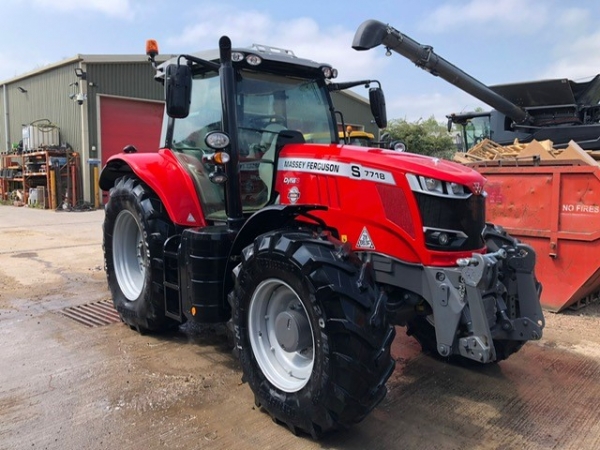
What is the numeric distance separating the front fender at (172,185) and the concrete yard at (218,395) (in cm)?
114

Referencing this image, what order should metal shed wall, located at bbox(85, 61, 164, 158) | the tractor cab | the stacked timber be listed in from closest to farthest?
the tractor cab
the stacked timber
metal shed wall, located at bbox(85, 61, 164, 158)

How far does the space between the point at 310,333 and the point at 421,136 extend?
31999 mm

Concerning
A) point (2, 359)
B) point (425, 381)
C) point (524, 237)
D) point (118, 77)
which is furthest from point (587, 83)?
point (118, 77)

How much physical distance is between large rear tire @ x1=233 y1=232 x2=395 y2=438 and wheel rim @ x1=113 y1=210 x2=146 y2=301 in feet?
6.79

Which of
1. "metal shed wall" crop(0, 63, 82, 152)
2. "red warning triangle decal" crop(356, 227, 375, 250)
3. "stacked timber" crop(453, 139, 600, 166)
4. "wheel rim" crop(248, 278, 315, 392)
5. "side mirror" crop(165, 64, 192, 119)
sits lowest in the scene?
"wheel rim" crop(248, 278, 315, 392)

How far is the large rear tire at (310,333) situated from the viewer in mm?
2721

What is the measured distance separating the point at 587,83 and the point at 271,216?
298 inches

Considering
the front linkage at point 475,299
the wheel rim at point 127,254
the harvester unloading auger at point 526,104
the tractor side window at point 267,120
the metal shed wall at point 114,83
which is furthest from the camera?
the metal shed wall at point 114,83

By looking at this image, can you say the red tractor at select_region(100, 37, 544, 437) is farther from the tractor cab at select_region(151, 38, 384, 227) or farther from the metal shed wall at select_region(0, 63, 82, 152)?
the metal shed wall at select_region(0, 63, 82, 152)

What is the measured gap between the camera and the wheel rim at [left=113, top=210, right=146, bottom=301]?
5.04m

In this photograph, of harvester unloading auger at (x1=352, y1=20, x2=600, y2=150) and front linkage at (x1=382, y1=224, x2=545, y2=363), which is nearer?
front linkage at (x1=382, y1=224, x2=545, y2=363)

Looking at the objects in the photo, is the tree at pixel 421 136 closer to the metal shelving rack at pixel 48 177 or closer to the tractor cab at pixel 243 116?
the metal shelving rack at pixel 48 177

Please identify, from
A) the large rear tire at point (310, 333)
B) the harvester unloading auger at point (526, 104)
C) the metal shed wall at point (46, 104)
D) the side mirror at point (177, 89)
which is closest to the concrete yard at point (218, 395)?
the large rear tire at point (310, 333)

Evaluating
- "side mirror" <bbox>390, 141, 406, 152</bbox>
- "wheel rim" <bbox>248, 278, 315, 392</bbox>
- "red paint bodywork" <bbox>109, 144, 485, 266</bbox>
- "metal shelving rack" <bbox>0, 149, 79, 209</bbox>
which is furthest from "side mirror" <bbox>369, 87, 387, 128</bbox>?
"metal shelving rack" <bbox>0, 149, 79, 209</bbox>
